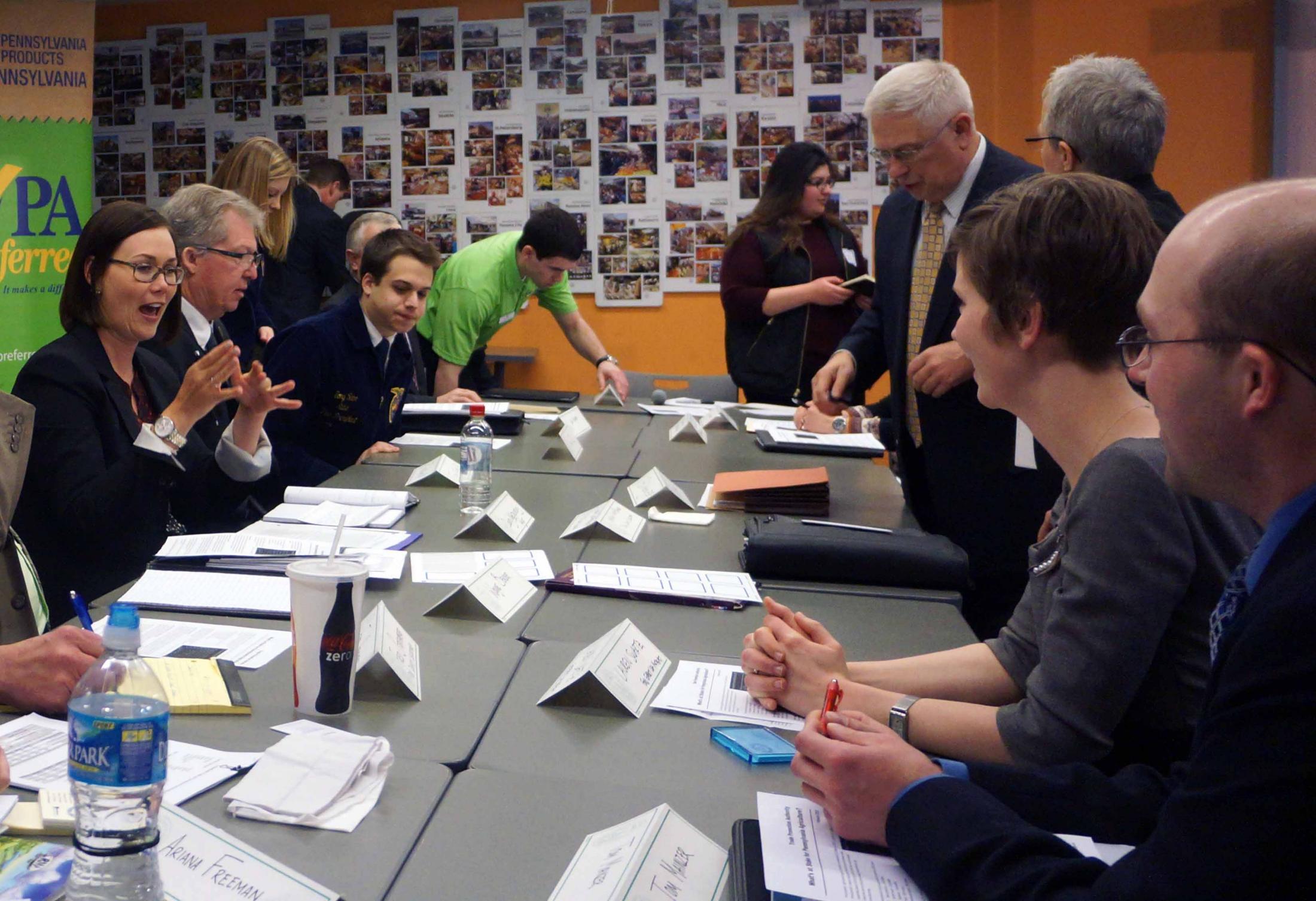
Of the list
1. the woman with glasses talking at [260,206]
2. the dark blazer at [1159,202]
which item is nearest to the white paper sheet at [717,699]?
the dark blazer at [1159,202]

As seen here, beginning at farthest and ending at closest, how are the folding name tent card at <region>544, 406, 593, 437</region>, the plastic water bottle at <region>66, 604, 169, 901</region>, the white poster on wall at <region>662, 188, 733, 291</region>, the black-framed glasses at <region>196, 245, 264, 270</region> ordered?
the white poster on wall at <region>662, 188, 733, 291</region> < the folding name tent card at <region>544, 406, 593, 437</region> < the black-framed glasses at <region>196, 245, 264, 270</region> < the plastic water bottle at <region>66, 604, 169, 901</region>

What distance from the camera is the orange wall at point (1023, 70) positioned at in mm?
5172

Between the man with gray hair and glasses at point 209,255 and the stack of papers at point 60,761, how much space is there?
6.43 ft

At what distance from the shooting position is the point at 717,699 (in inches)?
53.6

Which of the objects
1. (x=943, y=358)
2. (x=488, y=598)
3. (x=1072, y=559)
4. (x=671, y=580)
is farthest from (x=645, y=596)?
(x=943, y=358)

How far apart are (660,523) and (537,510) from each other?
272 mm

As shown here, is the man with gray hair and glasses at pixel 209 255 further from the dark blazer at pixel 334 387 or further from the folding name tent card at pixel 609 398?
the folding name tent card at pixel 609 398

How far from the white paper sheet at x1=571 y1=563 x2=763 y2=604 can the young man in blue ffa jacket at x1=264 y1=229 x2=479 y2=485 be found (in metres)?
1.42

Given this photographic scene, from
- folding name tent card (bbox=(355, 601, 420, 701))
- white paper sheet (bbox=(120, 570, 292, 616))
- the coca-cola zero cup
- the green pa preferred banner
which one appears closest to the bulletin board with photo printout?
the green pa preferred banner

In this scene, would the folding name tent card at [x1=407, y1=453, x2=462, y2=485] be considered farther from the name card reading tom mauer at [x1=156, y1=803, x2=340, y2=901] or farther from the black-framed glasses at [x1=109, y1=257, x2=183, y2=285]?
the name card reading tom mauer at [x1=156, y1=803, x2=340, y2=901]

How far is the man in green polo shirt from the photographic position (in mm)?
4301

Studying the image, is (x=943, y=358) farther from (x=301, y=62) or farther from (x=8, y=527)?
(x=301, y=62)

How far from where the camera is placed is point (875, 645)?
1582 mm

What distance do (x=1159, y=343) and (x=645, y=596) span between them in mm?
1033
